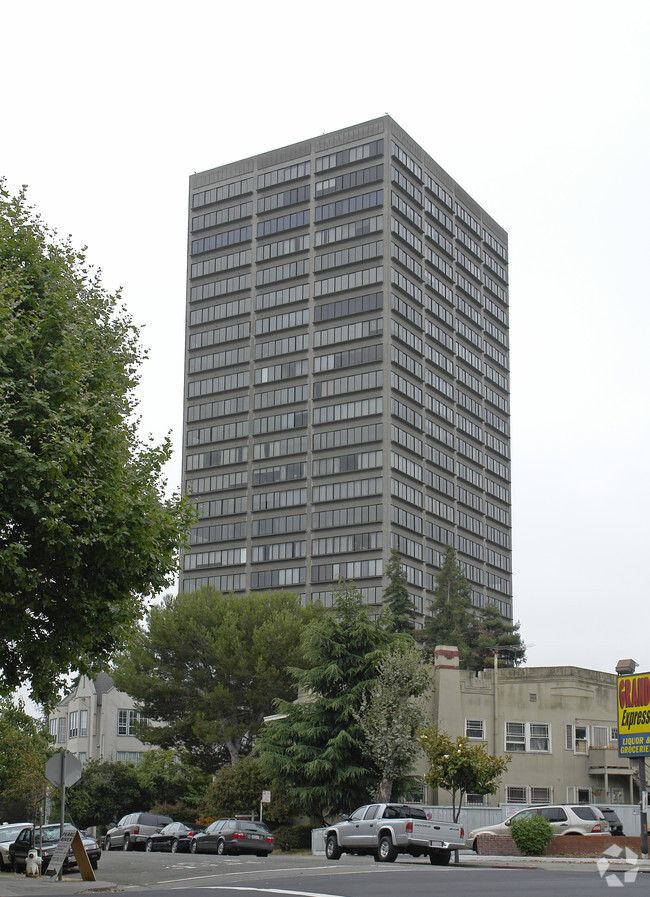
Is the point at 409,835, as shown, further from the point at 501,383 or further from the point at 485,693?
the point at 501,383

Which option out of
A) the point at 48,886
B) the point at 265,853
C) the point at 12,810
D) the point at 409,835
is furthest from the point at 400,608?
the point at 48,886

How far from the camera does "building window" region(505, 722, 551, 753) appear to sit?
166 ft

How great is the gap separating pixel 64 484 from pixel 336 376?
9832 centimetres

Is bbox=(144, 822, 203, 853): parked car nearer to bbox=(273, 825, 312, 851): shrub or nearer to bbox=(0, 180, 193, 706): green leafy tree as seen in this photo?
bbox=(273, 825, 312, 851): shrub

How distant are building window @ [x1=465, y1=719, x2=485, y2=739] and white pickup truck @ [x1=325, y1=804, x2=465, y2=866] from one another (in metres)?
17.9

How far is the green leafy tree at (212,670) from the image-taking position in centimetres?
7169

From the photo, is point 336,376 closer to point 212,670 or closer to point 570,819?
point 212,670

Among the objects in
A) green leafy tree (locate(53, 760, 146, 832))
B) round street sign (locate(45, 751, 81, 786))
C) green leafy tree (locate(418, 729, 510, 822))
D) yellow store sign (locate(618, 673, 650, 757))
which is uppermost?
yellow store sign (locate(618, 673, 650, 757))

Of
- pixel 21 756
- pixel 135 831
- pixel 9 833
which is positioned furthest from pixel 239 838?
pixel 21 756

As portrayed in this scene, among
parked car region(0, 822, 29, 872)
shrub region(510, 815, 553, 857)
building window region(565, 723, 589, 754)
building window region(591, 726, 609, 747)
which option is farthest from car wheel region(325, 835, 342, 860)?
building window region(591, 726, 609, 747)

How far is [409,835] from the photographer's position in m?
31.4

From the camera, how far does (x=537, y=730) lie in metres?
50.8

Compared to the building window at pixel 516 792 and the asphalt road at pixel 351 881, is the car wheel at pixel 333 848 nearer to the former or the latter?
the asphalt road at pixel 351 881

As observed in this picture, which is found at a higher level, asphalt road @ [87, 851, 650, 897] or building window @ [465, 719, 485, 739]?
building window @ [465, 719, 485, 739]
